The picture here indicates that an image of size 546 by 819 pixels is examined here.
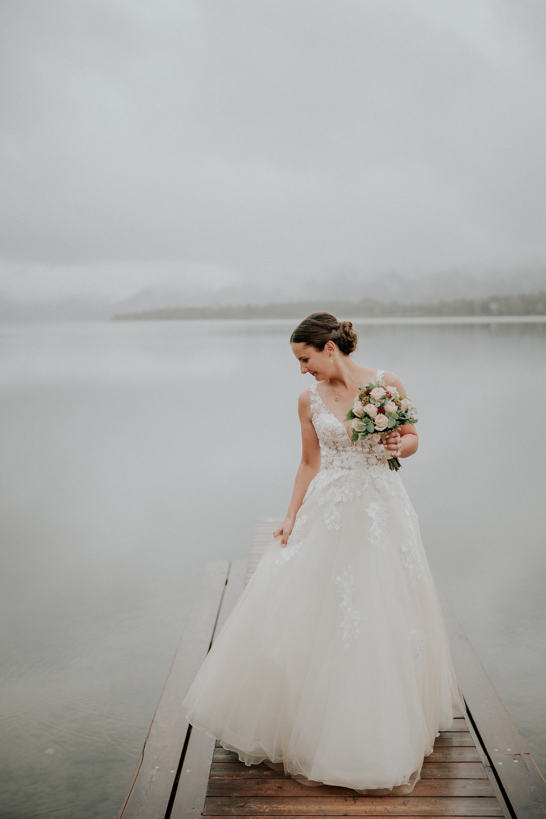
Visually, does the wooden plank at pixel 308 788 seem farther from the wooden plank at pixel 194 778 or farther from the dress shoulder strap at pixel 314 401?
the dress shoulder strap at pixel 314 401

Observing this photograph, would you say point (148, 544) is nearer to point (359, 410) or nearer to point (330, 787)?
point (330, 787)

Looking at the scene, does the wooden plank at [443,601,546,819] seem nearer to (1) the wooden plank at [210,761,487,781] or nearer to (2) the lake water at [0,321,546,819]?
(1) the wooden plank at [210,761,487,781]

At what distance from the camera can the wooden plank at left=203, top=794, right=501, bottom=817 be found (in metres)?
2.19

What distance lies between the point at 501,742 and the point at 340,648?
1134 mm

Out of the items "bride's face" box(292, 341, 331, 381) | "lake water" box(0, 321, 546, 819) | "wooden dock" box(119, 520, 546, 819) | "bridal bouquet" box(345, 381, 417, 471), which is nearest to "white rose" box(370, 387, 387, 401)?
"bridal bouquet" box(345, 381, 417, 471)

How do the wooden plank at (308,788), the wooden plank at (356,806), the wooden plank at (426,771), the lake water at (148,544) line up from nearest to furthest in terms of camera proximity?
the wooden plank at (356,806)
the wooden plank at (308,788)
the wooden plank at (426,771)
the lake water at (148,544)

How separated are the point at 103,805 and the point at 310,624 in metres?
2.04

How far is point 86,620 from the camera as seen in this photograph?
5.91 metres

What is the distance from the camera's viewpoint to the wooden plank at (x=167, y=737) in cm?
242

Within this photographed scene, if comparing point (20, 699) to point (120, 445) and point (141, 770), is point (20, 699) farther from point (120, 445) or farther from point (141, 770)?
point (120, 445)

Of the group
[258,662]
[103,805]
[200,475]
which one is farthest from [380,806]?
[200,475]

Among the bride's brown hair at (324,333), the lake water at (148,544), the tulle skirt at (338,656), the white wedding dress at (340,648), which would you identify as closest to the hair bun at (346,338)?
the bride's brown hair at (324,333)

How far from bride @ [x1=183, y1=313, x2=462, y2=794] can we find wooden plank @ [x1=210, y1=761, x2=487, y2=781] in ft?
0.19

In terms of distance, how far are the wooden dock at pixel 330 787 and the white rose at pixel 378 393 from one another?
61.4 inches
